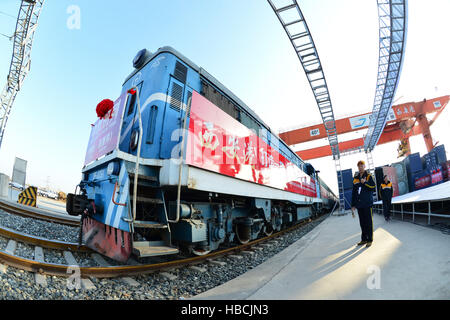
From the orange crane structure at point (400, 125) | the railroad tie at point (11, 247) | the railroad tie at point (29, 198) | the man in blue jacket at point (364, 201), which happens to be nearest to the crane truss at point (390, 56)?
the orange crane structure at point (400, 125)

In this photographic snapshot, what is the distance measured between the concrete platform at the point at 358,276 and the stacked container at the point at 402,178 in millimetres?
16379

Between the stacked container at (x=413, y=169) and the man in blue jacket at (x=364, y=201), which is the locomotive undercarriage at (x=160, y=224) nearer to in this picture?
the man in blue jacket at (x=364, y=201)

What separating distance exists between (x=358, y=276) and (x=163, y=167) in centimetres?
269

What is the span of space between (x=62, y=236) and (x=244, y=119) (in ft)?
16.0

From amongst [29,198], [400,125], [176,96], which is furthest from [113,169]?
[400,125]

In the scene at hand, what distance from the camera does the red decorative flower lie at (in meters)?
3.44

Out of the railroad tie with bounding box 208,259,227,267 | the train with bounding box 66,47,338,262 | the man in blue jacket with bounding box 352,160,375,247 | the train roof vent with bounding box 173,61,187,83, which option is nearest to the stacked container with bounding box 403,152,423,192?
the man in blue jacket with bounding box 352,160,375,247

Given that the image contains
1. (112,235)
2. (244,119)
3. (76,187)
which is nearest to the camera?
(112,235)

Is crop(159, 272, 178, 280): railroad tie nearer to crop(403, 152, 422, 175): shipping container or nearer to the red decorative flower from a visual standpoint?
the red decorative flower

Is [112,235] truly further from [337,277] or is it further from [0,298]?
[337,277]

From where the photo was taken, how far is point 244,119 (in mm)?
5055

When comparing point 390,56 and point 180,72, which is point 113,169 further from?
point 390,56

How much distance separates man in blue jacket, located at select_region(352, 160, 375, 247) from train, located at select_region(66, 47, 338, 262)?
6.41 ft
